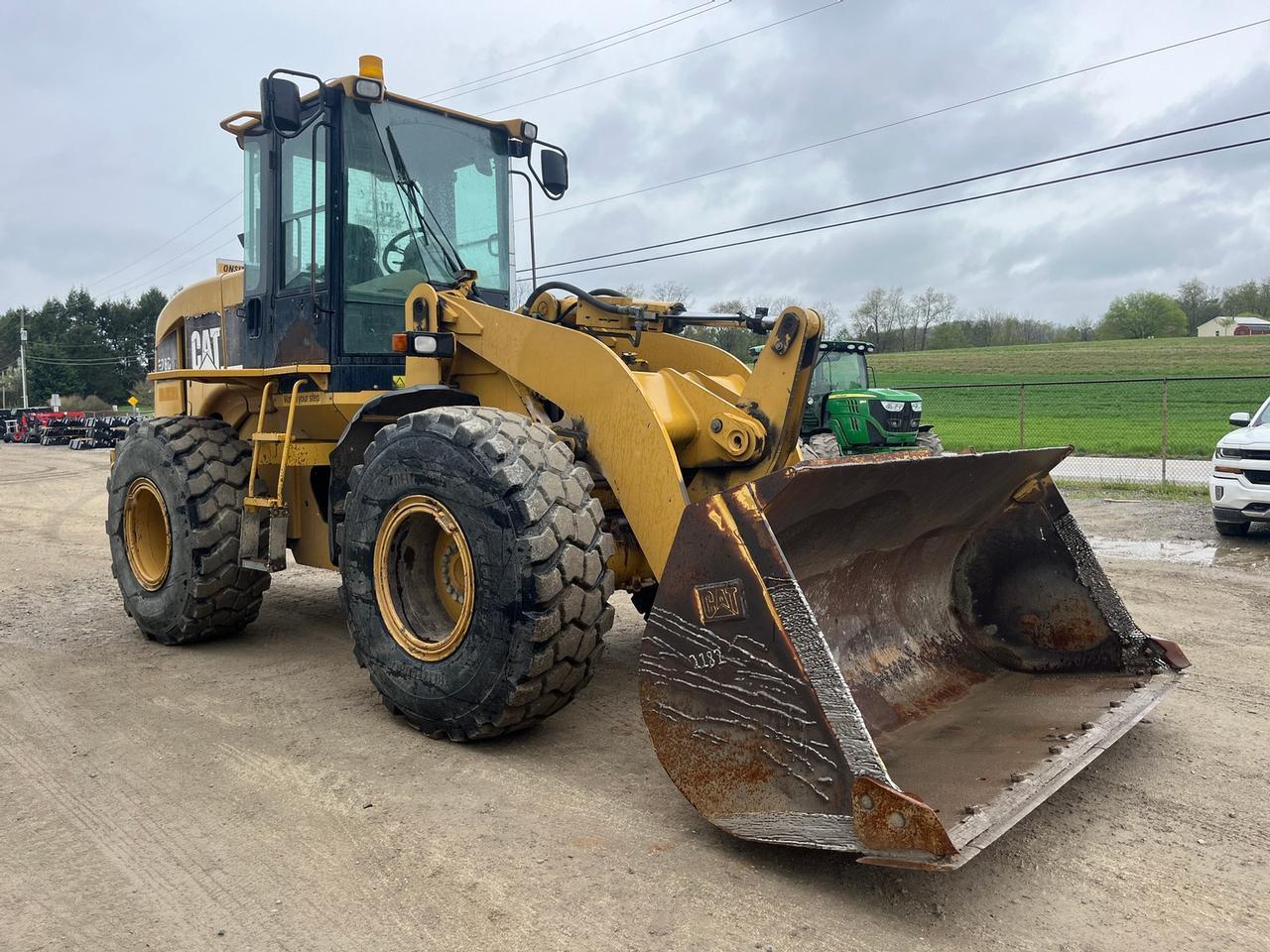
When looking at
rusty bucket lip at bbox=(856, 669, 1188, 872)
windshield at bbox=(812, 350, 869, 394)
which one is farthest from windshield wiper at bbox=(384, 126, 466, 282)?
windshield at bbox=(812, 350, 869, 394)

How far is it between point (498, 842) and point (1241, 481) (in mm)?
9299

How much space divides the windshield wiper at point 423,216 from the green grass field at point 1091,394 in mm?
13092

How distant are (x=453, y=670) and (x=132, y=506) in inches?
135

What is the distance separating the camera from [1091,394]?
3394 centimetres

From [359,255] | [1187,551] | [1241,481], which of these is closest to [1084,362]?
[1241,481]

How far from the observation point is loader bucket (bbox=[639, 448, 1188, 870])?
9.16 feet

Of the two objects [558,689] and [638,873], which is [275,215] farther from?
[638,873]

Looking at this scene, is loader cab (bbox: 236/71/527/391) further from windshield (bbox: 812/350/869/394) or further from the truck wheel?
windshield (bbox: 812/350/869/394)

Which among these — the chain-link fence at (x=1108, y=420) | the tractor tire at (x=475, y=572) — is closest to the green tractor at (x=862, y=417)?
the chain-link fence at (x=1108, y=420)

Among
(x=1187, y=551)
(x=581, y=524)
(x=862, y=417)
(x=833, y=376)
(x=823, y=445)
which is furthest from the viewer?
(x=833, y=376)

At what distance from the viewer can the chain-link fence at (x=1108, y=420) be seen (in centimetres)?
1697

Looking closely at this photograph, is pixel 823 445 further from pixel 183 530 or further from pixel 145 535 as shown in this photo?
pixel 183 530

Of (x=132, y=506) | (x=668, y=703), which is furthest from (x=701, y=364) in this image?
(x=132, y=506)

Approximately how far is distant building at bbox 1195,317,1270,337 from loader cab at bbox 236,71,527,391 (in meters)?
68.0
